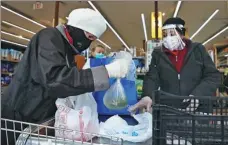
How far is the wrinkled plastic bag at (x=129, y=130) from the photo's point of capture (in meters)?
1.07

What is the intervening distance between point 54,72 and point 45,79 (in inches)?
1.8

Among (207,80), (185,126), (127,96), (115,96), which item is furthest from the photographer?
(207,80)

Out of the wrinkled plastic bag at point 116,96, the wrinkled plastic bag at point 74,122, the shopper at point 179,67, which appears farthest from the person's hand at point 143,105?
the shopper at point 179,67

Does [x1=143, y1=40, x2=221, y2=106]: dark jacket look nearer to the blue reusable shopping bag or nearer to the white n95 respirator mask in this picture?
the white n95 respirator mask

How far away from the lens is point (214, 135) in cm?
84

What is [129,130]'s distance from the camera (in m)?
1.12

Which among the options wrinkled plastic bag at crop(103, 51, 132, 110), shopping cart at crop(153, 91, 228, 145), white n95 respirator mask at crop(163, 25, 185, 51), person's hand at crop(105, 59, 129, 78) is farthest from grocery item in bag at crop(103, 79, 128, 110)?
white n95 respirator mask at crop(163, 25, 185, 51)

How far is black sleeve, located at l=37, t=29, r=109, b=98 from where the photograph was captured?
3.48ft

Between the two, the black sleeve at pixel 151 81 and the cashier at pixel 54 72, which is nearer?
the cashier at pixel 54 72

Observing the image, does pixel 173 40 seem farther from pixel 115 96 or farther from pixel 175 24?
pixel 115 96

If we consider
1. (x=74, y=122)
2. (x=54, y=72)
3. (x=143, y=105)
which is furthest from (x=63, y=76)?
(x=143, y=105)

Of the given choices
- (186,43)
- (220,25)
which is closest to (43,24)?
(220,25)

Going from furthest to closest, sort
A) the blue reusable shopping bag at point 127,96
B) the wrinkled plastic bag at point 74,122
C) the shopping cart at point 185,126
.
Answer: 1. the blue reusable shopping bag at point 127,96
2. the wrinkled plastic bag at point 74,122
3. the shopping cart at point 185,126

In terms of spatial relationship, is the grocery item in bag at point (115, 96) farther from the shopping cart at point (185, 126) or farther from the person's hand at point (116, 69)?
the shopping cart at point (185, 126)
